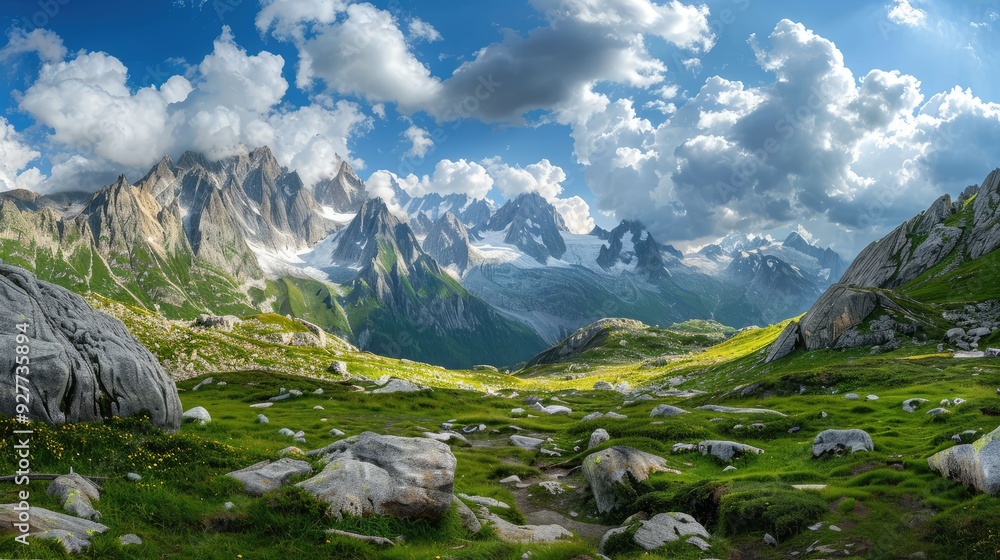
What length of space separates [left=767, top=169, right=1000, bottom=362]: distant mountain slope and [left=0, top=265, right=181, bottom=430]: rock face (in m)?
81.6

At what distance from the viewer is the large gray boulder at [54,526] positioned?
1034 cm

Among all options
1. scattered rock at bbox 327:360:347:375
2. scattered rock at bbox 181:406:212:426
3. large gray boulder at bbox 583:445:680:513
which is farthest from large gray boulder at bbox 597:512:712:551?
scattered rock at bbox 327:360:347:375

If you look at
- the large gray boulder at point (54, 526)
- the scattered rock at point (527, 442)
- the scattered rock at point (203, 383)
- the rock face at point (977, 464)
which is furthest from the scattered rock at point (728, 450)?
the scattered rock at point (203, 383)

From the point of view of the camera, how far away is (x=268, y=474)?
16406 mm

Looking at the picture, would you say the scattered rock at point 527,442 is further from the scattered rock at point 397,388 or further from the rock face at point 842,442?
the scattered rock at point 397,388

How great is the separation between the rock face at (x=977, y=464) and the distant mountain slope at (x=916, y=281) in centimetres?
5784

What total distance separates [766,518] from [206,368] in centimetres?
7542

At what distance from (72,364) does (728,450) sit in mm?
31652

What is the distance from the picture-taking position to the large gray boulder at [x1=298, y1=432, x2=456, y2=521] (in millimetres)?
14797

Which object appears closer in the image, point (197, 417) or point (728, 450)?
point (728, 450)

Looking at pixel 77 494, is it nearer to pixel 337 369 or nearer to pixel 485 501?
pixel 485 501

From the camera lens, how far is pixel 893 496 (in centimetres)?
1758

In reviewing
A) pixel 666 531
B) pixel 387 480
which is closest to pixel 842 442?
pixel 666 531

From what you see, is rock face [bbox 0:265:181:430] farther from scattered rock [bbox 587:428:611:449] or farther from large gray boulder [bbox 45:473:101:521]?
→ scattered rock [bbox 587:428:611:449]
